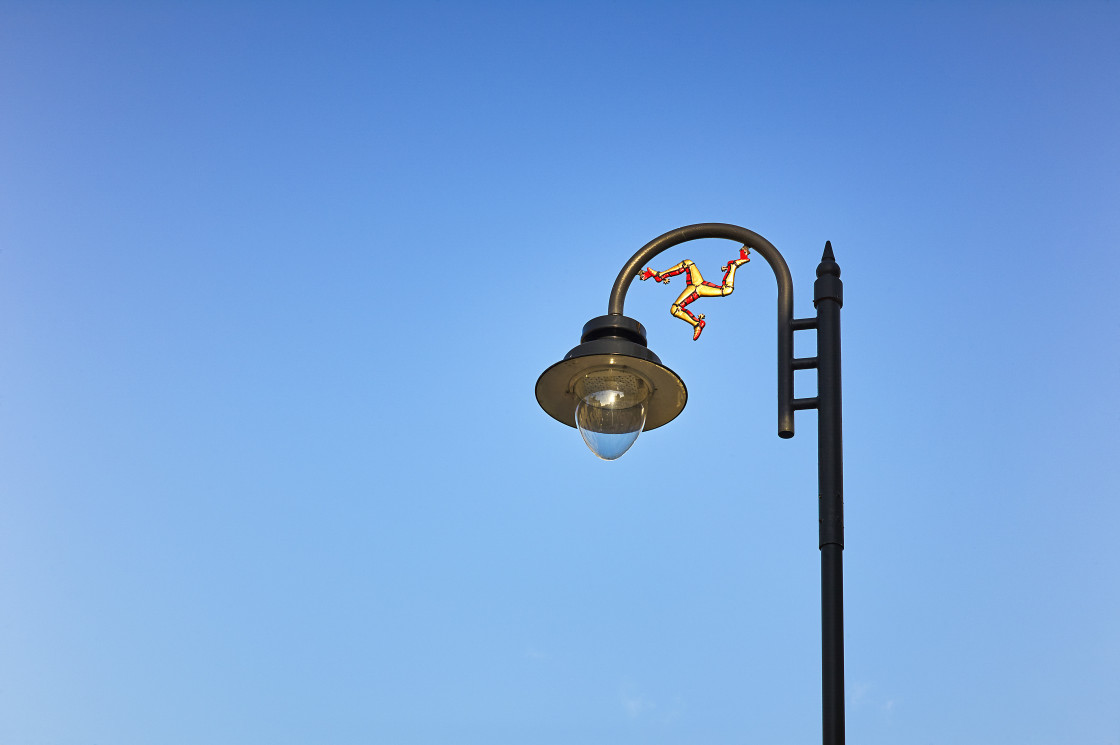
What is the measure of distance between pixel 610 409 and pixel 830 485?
1.55 m

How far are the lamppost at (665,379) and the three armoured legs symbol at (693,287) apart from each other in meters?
0.01

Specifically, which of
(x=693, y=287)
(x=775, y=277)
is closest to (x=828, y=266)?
(x=775, y=277)

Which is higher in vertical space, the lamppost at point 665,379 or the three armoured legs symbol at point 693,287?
the three armoured legs symbol at point 693,287

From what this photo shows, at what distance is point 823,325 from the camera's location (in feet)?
22.6

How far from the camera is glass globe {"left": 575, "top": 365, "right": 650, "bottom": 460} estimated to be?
750 cm

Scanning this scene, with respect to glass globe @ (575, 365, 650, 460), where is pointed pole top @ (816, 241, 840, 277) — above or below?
above

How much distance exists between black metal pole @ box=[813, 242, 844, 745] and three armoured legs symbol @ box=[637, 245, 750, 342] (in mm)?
716

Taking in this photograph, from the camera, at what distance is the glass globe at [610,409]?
7498mm

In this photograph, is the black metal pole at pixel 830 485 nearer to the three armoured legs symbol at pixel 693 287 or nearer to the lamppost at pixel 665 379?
the lamppost at pixel 665 379

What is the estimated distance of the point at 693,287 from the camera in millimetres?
7863

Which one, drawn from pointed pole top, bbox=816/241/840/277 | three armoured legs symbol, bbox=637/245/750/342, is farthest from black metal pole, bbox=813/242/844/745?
three armoured legs symbol, bbox=637/245/750/342

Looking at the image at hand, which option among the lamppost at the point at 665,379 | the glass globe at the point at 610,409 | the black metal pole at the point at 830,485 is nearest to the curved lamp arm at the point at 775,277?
the lamppost at the point at 665,379

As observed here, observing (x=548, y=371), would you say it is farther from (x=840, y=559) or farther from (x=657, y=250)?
(x=840, y=559)

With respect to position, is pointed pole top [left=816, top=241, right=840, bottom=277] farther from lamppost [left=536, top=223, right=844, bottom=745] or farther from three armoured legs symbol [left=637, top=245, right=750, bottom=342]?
three armoured legs symbol [left=637, top=245, right=750, bottom=342]
